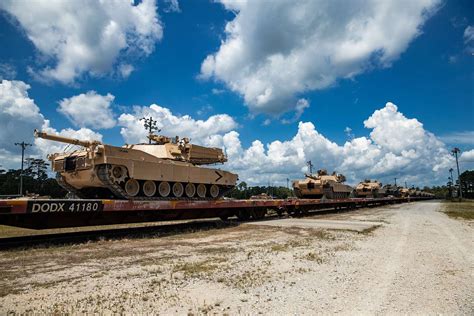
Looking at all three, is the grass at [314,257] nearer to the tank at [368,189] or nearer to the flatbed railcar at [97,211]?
the flatbed railcar at [97,211]

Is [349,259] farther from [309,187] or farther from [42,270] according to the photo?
[309,187]

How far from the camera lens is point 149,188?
15969 millimetres

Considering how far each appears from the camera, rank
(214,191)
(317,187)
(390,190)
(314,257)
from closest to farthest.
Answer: (314,257) < (214,191) < (317,187) < (390,190)

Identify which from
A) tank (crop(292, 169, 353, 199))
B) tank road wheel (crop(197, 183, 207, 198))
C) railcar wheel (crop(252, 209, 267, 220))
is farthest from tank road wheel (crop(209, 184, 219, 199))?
tank (crop(292, 169, 353, 199))

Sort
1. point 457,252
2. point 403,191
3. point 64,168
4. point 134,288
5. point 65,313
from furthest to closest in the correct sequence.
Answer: point 403,191 → point 64,168 → point 457,252 → point 134,288 → point 65,313

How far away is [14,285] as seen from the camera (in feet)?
20.0

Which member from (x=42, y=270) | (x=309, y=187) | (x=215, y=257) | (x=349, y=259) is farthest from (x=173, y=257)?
(x=309, y=187)

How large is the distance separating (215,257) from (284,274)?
86.4 inches

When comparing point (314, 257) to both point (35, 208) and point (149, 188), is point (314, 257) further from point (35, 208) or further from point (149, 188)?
point (149, 188)

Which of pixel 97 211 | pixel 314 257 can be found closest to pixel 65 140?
pixel 97 211

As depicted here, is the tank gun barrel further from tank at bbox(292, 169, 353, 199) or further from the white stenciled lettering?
tank at bbox(292, 169, 353, 199)

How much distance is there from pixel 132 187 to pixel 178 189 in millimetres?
2497

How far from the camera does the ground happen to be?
5.25 m

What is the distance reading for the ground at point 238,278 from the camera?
5.25m
